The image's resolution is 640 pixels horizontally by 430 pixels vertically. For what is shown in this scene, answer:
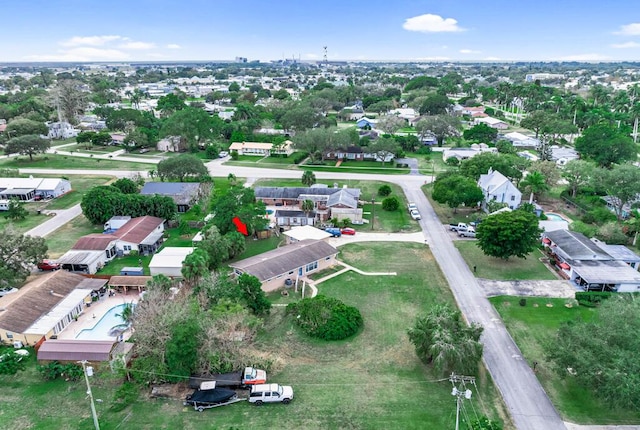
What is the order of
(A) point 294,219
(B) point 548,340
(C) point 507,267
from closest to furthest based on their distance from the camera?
(B) point 548,340, (C) point 507,267, (A) point 294,219

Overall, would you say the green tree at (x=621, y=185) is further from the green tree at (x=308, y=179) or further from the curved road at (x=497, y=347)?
the green tree at (x=308, y=179)

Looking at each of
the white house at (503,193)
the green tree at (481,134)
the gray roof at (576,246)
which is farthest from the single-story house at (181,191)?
the green tree at (481,134)

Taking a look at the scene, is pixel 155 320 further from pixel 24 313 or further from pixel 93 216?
pixel 93 216

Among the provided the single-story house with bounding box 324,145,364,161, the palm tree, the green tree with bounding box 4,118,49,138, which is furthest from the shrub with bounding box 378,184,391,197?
the green tree with bounding box 4,118,49,138

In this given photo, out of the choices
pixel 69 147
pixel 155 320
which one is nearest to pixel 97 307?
pixel 155 320

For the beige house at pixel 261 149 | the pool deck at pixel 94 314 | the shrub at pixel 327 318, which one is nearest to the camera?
the shrub at pixel 327 318

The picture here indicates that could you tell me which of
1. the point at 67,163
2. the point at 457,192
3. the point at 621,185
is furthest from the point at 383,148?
the point at 67,163

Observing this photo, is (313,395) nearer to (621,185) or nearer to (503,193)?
(503,193)
